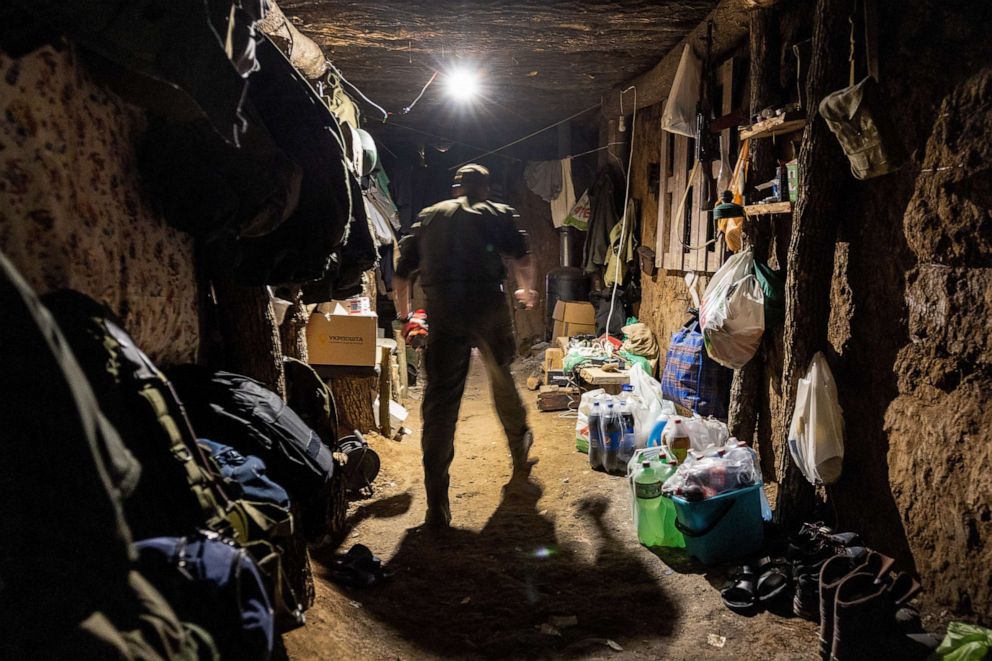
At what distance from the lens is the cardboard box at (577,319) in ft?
26.9

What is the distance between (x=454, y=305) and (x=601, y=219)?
4570 millimetres

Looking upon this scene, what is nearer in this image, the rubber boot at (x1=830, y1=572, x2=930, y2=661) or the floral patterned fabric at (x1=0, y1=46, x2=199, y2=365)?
the floral patterned fabric at (x1=0, y1=46, x2=199, y2=365)

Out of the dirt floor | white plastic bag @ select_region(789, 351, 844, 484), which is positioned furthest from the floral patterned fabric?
white plastic bag @ select_region(789, 351, 844, 484)

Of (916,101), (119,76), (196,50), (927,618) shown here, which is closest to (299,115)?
(119,76)

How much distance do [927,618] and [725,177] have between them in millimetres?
3075

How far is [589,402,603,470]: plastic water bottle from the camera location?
184 inches

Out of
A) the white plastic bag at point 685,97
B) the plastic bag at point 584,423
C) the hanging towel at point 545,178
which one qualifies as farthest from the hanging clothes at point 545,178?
the plastic bag at point 584,423

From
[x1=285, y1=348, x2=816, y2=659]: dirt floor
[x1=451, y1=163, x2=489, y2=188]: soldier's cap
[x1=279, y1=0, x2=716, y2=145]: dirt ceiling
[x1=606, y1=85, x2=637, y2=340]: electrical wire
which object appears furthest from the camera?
[x1=606, y1=85, x2=637, y2=340]: electrical wire

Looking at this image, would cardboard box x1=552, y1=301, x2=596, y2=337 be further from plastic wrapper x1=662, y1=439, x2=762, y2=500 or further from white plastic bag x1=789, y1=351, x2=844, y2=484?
white plastic bag x1=789, y1=351, x2=844, y2=484

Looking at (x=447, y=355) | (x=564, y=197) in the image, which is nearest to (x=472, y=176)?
(x=447, y=355)

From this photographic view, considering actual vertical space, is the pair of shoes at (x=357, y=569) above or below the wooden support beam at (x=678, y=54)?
below

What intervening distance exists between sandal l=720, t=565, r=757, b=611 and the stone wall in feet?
1.99

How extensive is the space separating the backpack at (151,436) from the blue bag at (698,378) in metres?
3.61

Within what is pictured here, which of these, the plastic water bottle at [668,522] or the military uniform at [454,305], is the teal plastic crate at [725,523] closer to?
the plastic water bottle at [668,522]
